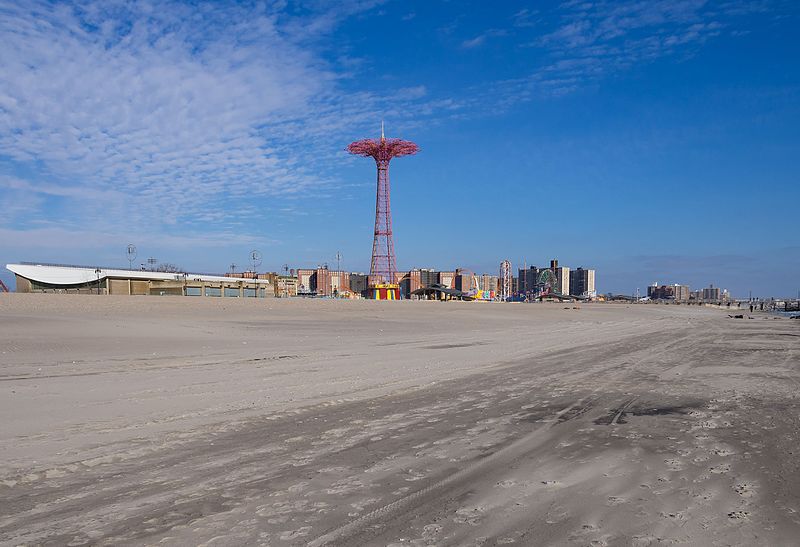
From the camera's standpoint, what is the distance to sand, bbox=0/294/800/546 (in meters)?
3.79

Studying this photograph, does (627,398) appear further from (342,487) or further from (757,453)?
(342,487)

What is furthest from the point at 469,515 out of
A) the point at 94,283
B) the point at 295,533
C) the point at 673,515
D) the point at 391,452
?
the point at 94,283

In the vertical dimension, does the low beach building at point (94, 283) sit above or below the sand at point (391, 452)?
above

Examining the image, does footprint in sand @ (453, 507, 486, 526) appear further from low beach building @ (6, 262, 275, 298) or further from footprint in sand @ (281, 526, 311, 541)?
low beach building @ (6, 262, 275, 298)

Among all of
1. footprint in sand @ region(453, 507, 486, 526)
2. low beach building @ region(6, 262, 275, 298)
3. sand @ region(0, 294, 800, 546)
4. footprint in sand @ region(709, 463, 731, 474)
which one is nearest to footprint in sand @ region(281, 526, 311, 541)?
sand @ region(0, 294, 800, 546)

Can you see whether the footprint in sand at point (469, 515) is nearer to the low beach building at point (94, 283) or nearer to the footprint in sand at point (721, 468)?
the footprint in sand at point (721, 468)

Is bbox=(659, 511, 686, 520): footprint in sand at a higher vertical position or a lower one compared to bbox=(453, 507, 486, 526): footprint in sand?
lower

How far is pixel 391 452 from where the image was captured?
5.65m

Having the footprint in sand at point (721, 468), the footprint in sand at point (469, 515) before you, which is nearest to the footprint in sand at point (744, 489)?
the footprint in sand at point (721, 468)

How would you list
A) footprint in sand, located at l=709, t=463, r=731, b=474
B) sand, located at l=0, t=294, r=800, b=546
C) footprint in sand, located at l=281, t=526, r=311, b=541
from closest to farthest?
footprint in sand, located at l=281, t=526, r=311, b=541, sand, located at l=0, t=294, r=800, b=546, footprint in sand, located at l=709, t=463, r=731, b=474

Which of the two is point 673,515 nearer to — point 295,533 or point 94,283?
point 295,533

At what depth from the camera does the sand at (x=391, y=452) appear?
379 cm

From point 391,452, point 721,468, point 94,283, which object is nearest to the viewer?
point 721,468

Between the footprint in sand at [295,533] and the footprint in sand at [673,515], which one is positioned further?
the footprint in sand at [673,515]
